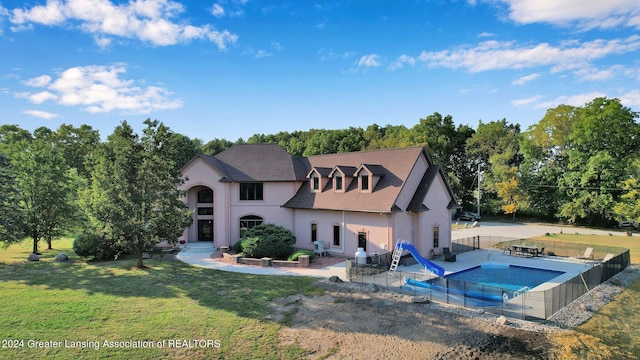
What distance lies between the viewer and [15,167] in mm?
28500

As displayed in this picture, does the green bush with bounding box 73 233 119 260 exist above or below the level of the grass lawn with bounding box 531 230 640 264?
above

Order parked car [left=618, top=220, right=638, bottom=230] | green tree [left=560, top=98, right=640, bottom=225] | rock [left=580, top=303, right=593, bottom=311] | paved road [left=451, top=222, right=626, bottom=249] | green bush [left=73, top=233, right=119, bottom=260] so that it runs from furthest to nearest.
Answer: parked car [left=618, top=220, right=638, bottom=230], green tree [left=560, top=98, right=640, bottom=225], paved road [left=451, top=222, right=626, bottom=249], green bush [left=73, top=233, right=119, bottom=260], rock [left=580, top=303, right=593, bottom=311]

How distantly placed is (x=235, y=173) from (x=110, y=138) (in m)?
10.7

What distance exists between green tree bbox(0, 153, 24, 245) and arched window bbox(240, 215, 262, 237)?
48.6 feet

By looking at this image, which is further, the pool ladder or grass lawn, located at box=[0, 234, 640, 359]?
the pool ladder

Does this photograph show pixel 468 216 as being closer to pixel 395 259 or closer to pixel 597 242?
pixel 597 242

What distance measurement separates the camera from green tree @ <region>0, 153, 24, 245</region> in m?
23.5

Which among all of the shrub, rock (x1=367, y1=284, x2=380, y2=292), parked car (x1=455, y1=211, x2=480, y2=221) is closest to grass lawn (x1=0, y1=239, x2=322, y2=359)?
rock (x1=367, y1=284, x2=380, y2=292)

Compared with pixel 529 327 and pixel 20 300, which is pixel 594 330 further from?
pixel 20 300

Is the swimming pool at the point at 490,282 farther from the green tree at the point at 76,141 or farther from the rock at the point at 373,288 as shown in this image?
the green tree at the point at 76,141

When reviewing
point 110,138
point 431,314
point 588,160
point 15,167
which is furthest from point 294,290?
point 588,160

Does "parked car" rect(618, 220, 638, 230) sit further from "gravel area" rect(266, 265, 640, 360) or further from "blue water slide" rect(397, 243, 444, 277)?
"blue water slide" rect(397, 243, 444, 277)

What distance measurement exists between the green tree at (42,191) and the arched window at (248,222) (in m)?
13.8

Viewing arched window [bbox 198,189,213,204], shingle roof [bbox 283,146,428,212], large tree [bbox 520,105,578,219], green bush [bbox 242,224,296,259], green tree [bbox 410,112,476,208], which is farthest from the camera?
green tree [bbox 410,112,476,208]
